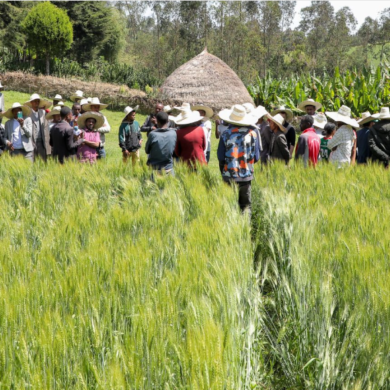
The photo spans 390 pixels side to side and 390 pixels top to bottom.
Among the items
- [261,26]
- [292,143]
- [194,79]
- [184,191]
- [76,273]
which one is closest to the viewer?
[76,273]

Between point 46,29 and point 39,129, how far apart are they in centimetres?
2433

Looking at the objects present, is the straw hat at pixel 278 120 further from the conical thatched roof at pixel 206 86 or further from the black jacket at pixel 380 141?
the conical thatched roof at pixel 206 86

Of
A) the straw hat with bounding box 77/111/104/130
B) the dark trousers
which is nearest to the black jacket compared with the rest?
the dark trousers

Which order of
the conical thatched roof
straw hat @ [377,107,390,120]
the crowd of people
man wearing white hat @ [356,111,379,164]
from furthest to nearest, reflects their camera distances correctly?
the conical thatched roof, man wearing white hat @ [356,111,379,164], straw hat @ [377,107,390,120], the crowd of people

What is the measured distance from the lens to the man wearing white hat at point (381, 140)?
6.79m

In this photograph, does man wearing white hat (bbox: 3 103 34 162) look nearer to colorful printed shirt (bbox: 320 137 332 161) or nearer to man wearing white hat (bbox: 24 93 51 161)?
man wearing white hat (bbox: 24 93 51 161)

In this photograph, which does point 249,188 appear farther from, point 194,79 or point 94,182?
point 194,79

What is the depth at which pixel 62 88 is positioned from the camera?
22.5m

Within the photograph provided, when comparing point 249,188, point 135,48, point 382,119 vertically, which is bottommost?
point 249,188

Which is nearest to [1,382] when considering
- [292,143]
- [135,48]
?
[292,143]

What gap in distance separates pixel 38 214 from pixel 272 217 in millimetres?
1952

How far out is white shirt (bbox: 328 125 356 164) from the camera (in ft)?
21.9

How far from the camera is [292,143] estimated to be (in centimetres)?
690

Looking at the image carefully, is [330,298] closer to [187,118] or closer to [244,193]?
[244,193]
